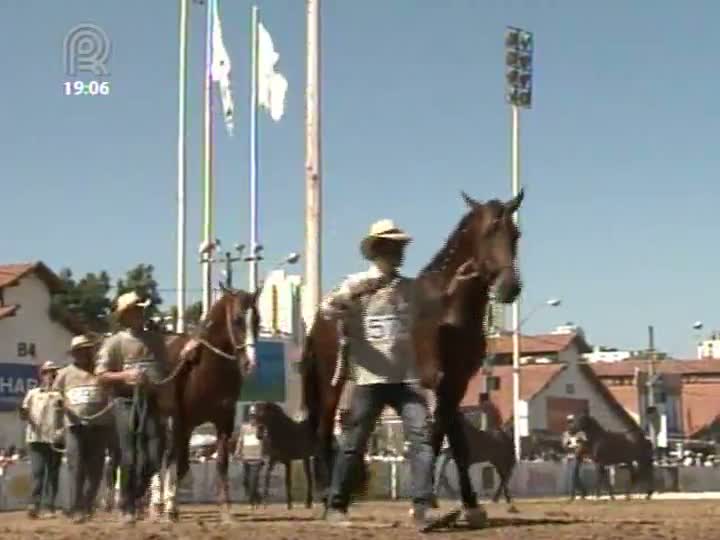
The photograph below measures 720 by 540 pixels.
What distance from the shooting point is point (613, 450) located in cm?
3747

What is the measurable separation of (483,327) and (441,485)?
14.4 m

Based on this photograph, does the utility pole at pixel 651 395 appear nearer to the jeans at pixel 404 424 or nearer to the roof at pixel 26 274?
the roof at pixel 26 274

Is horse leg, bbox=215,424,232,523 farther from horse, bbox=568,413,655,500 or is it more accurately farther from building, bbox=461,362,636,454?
building, bbox=461,362,636,454

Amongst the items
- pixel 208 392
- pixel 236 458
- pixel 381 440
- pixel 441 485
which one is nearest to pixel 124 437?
pixel 208 392

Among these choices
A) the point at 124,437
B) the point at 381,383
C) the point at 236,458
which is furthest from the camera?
the point at 236,458

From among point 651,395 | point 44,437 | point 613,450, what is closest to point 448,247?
point 44,437

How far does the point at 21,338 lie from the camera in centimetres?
5166

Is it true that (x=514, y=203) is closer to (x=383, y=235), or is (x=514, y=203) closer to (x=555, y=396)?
(x=383, y=235)

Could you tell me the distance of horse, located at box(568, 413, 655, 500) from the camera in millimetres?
37062

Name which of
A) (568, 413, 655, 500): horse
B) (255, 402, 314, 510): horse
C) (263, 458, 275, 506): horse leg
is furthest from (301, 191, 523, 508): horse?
(568, 413, 655, 500): horse

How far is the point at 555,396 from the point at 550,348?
10.2 metres

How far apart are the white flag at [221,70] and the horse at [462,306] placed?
27896 millimetres

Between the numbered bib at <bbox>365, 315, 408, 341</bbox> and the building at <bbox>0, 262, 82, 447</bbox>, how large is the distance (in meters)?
38.9

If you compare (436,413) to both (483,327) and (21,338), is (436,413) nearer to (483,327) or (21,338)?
(483,327)
